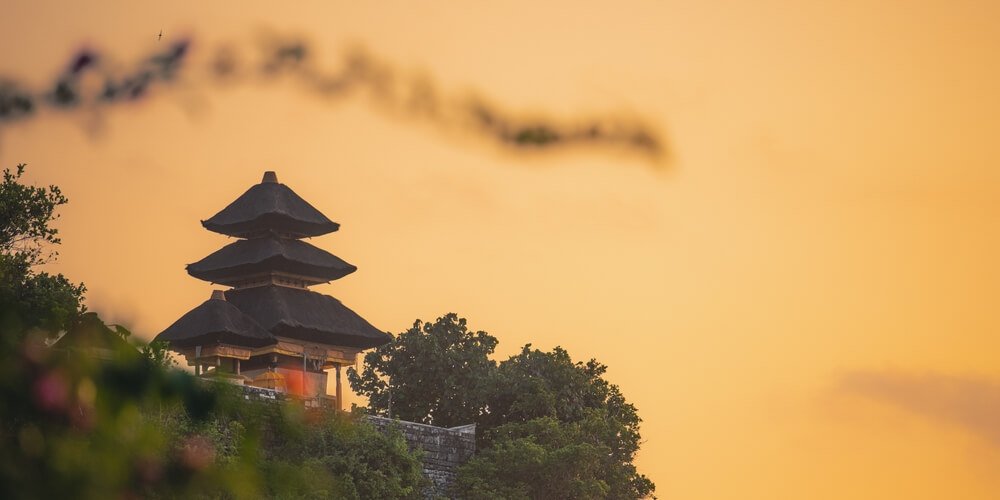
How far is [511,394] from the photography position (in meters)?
36.6

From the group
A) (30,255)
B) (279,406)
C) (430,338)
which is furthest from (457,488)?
(279,406)

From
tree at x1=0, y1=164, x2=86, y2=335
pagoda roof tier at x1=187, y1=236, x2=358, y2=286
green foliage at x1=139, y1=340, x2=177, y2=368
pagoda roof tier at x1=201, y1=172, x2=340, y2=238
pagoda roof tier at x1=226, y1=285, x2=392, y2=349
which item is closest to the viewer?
green foliage at x1=139, y1=340, x2=177, y2=368

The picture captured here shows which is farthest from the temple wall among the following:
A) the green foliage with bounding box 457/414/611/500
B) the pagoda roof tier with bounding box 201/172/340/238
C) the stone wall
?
the pagoda roof tier with bounding box 201/172/340/238

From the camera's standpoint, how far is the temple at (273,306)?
36.2 meters

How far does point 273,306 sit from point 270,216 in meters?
2.69

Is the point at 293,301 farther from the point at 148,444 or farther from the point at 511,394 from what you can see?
Answer: the point at 148,444

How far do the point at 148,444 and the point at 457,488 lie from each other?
27.4 m

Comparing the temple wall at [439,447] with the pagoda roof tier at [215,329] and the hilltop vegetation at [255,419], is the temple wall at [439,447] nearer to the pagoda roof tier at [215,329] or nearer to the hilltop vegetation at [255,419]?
the hilltop vegetation at [255,419]

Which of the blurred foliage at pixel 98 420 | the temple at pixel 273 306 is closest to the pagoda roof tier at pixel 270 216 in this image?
the temple at pixel 273 306

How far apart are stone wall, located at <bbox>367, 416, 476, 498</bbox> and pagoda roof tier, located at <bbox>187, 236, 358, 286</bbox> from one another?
7.33 meters

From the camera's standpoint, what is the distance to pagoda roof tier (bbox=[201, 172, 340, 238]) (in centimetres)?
4012

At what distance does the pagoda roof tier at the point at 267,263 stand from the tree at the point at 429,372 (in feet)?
8.14

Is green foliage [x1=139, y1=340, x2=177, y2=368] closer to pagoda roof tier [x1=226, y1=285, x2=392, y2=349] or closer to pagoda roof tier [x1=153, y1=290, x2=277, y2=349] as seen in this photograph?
pagoda roof tier [x1=153, y1=290, x2=277, y2=349]

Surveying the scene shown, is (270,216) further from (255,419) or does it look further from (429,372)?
(255,419)
